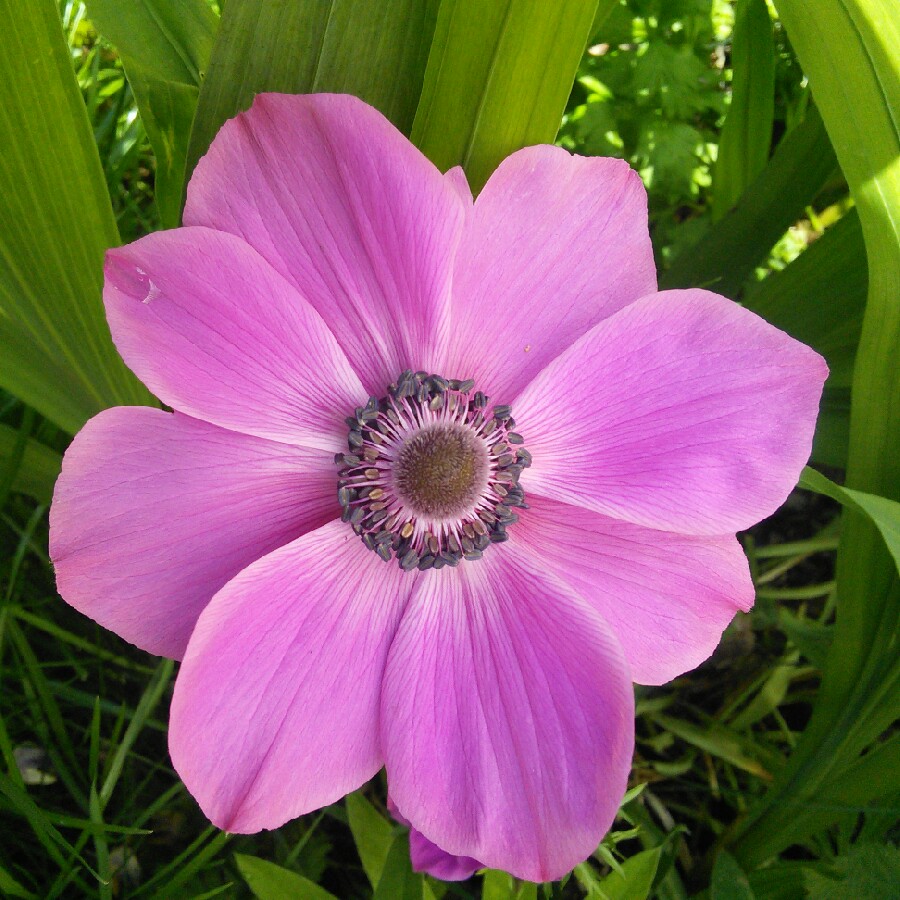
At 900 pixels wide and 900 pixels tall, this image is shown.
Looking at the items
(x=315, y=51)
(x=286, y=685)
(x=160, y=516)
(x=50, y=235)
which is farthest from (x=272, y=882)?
(x=315, y=51)

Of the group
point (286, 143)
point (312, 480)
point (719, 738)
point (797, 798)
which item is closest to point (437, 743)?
point (312, 480)

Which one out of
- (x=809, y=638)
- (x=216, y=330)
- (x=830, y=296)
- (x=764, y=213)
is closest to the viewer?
(x=216, y=330)

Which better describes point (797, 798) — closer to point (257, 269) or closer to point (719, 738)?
point (719, 738)

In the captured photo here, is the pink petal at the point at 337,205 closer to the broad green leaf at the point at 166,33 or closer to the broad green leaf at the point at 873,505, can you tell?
the broad green leaf at the point at 166,33

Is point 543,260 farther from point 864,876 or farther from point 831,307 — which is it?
point 864,876

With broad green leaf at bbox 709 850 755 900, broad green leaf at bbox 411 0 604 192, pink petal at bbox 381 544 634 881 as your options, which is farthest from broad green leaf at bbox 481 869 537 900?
broad green leaf at bbox 411 0 604 192

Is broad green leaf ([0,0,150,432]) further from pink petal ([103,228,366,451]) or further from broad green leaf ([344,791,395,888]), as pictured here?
broad green leaf ([344,791,395,888])

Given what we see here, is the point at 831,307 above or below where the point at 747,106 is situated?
below
